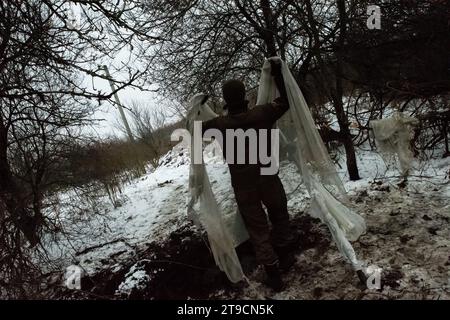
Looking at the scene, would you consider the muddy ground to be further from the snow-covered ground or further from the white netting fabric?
the white netting fabric

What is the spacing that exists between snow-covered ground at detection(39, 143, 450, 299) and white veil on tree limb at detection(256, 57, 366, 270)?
14.6 inches

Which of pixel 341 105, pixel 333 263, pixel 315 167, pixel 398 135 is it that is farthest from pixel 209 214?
pixel 341 105

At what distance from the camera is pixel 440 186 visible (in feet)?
14.9

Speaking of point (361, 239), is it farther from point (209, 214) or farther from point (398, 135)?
point (209, 214)

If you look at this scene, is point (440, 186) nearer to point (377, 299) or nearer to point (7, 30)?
point (377, 299)

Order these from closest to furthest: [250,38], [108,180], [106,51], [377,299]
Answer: [377,299] → [106,51] → [250,38] → [108,180]

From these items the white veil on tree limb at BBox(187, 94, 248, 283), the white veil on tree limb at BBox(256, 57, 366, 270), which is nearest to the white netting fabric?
the white veil on tree limb at BBox(256, 57, 366, 270)

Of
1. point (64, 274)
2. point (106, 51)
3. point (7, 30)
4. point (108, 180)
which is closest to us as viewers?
point (7, 30)

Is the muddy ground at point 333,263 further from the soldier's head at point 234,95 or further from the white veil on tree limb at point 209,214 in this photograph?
the soldier's head at point 234,95

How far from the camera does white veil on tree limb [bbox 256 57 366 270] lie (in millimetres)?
3439

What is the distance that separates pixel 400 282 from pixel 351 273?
429 mm

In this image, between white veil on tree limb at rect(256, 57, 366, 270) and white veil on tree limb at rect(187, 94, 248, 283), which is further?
white veil on tree limb at rect(187, 94, 248, 283)

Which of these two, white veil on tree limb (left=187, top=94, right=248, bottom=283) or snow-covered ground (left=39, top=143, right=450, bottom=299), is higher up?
white veil on tree limb (left=187, top=94, right=248, bottom=283)
